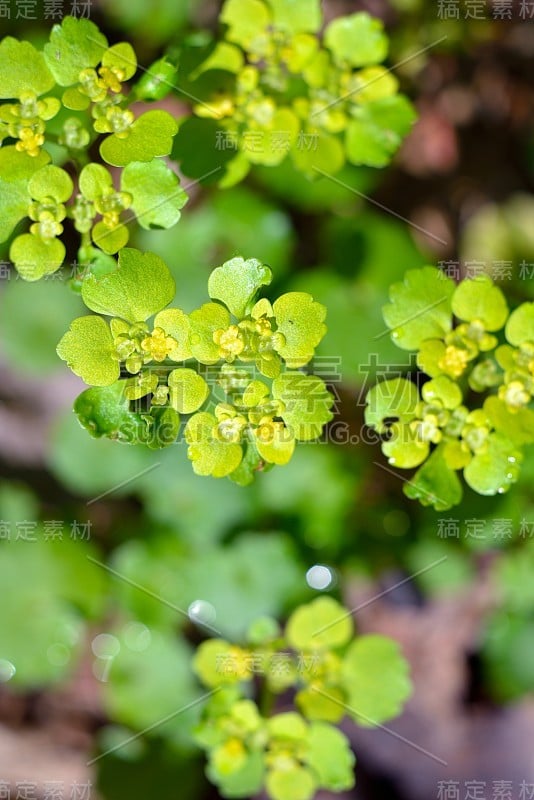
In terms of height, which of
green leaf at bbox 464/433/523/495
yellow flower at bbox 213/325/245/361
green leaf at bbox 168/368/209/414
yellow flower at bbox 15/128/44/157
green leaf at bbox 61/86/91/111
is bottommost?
green leaf at bbox 464/433/523/495

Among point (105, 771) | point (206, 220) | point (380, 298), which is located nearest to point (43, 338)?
point (206, 220)

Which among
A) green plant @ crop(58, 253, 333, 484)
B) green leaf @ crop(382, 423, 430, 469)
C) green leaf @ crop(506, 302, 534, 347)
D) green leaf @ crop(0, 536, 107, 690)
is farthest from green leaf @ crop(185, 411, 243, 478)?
green leaf @ crop(0, 536, 107, 690)

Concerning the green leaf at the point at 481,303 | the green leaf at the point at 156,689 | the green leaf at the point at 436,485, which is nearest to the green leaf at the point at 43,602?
the green leaf at the point at 156,689

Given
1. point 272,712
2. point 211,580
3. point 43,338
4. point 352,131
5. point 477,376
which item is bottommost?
point 272,712

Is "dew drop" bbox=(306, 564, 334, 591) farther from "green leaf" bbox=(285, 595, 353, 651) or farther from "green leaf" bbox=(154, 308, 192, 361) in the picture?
"green leaf" bbox=(154, 308, 192, 361)

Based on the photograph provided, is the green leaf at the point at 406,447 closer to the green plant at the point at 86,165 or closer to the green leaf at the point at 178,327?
the green leaf at the point at 178,327

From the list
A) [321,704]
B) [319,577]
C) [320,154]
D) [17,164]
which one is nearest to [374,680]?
[321,704]

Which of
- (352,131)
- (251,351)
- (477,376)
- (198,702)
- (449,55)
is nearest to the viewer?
(251,351)

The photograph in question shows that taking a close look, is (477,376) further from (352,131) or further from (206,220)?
(206,220)
